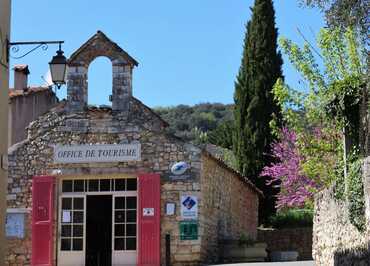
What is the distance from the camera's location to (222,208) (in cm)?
2300

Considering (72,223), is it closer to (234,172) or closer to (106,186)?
(106,186)

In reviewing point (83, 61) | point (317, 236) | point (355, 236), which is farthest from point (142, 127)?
point (355, 236)

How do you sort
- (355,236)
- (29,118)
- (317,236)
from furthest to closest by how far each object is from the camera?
(29,118) → (317,236) → (355,236)

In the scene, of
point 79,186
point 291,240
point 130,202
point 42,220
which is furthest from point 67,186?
point 291,240

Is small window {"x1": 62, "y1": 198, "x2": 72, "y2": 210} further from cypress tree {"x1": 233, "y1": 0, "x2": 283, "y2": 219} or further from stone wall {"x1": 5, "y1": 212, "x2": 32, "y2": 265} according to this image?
cypress tree {"x1": 233, "y1": 0, "x2": 283, "y2": 219}

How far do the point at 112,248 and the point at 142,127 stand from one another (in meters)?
3.35

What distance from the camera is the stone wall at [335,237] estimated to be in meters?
12.6

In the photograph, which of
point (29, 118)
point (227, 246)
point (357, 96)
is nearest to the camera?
point (357, 96)

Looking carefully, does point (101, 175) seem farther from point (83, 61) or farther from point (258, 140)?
point (258, 140)

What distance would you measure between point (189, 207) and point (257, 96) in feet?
37.3

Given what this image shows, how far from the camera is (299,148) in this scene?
22.6 metres

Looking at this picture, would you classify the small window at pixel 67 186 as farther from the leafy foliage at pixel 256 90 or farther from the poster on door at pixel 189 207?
the leafy foliage at pixel 256 90

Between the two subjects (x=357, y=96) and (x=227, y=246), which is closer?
(x=357, y=96)

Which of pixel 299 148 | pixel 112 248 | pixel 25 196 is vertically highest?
pixel 299 148
